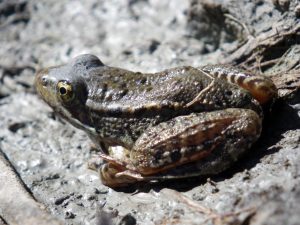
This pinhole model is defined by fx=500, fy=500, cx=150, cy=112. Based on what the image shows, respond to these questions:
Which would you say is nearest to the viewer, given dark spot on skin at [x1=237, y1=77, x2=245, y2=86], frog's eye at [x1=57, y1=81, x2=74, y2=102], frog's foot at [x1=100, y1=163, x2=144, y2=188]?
frog's foot at [x1=100, y1=163, x2=144, y2=188]

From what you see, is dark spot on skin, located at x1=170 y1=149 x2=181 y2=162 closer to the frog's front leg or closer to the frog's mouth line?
the frog's front leg

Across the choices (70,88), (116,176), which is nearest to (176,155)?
(116,176)

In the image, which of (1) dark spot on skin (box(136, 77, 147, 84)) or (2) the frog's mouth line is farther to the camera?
(2) the frog's mouth line

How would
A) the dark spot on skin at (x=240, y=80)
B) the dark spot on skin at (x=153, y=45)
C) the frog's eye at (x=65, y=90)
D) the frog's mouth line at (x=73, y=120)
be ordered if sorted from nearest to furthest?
1. the dark spot on skin at (x=240, y=80)
2. the frog's eye at (x=65, y=90)
3. the frog's mouth line at (x=73, y=120)
4. the dark spot on skin at (x=153, y=45)

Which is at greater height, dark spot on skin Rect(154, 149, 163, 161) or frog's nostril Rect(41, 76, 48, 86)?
frog's nostril Rect(41, 76, 48, 86)

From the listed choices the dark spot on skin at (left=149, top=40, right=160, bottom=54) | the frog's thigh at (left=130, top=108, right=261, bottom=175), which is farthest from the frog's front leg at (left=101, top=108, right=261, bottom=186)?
the dark spot on skin at (left=149, top=40, right=160, bottom=54)

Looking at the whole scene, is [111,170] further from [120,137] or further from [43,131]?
[43,131]

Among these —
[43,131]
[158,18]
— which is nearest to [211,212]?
[43,131]

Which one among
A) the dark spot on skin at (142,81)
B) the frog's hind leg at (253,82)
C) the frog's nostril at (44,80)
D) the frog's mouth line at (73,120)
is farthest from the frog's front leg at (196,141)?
the frog's nostril at (44,80)

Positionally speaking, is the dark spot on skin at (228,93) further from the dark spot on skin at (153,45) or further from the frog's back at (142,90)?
the dark spot on skin at (153,45)
